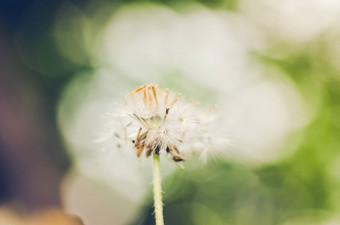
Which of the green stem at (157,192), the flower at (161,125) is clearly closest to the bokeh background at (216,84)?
the flower at (161,125)

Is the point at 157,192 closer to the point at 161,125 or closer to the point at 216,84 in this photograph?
the point at 161,125

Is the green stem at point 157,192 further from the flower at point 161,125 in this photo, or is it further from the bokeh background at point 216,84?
the bokeh background at point 216,84

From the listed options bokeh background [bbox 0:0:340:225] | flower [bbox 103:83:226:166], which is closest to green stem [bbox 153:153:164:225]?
flower [bbox 103:83:226:166]

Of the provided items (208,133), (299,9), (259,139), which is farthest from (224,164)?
(208,133)

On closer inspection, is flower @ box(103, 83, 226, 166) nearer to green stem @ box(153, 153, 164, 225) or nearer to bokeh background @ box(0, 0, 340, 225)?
green stem @ box(153, 153, 164, 225)

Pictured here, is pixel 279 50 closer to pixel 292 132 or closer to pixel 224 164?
pixel 292 132

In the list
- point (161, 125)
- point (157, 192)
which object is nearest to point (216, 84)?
point (161, 125)
